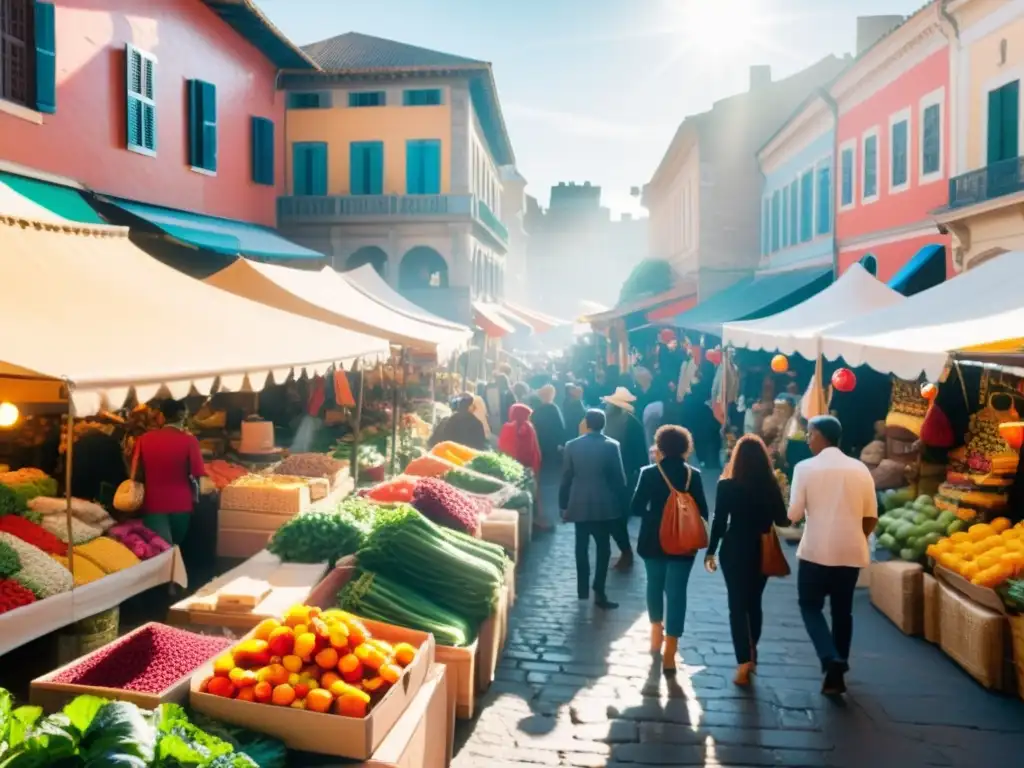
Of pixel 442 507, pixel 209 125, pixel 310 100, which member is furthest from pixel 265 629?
pixel 310 100

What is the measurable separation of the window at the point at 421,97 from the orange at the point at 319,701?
89.0ft

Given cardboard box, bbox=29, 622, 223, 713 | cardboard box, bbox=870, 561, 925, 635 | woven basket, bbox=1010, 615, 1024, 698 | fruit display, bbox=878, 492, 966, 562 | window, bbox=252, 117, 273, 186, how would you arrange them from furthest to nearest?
1. window, bbox=252, 117, 273, 186
2. fruit display, bbox=878, 492, 966, 562
3. cardboard box, bbox=870, 561, 925, 635
4. woven basket, bbox=1010, 615, 1024, 698
5. cardboard box, bbox=29, 622, 223, 713

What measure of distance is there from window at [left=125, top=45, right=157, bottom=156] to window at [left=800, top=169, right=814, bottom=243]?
16317 mm

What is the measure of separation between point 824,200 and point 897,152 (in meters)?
4.69

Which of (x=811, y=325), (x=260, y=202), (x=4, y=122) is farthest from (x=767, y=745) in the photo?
(x=260, y=202)

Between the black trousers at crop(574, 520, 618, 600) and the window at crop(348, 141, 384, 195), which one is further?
the window at crop(348, 141, 384, 195)

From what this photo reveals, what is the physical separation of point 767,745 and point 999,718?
1645 mm

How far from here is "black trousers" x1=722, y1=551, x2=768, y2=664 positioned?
641cm

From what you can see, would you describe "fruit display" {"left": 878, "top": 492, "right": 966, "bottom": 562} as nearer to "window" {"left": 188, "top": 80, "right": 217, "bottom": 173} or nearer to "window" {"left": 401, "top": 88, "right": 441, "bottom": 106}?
"window" {"left": 188, "top": 80, "right": 217, "bottom": 173}

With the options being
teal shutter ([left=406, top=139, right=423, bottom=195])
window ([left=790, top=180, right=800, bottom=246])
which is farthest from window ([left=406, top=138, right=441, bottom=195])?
window ([left=790, top=180, right=800, bottom=246])

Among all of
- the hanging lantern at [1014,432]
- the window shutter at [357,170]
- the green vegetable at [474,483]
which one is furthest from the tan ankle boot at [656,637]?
the window shutter at [357,170]

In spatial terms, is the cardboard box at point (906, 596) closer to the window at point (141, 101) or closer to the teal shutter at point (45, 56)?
the teal shutter at point (45, 56)

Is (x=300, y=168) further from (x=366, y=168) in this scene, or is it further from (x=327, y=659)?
(x=327, y=659)

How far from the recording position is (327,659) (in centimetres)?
418
